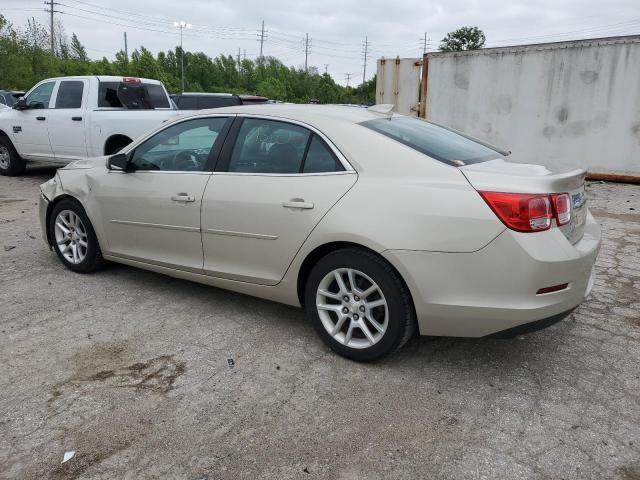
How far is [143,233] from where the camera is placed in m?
4.28

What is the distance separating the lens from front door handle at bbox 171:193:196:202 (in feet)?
12.8

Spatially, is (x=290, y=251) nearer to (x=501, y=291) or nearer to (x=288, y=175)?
(x=288, y=175)

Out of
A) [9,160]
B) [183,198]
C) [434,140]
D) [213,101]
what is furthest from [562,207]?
[213,101]

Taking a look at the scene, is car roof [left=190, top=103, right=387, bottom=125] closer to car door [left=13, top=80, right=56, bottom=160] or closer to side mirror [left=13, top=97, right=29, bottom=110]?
car door [left=13, top=80, right=56, bottom=160]

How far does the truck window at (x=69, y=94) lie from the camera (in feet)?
31.7

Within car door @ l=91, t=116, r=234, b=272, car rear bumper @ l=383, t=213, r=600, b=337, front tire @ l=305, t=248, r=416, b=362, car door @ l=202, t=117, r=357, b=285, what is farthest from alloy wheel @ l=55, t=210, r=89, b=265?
car rear bumper @ l=383, t=213, r=600, b=337

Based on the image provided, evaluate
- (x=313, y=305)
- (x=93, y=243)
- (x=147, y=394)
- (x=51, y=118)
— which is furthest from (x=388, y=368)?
(x=51, y=118)

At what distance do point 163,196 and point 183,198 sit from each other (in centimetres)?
23

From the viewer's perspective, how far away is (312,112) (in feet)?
12.0

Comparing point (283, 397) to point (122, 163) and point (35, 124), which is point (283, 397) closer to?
point (122, 163)

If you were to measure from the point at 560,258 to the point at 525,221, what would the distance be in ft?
0.91

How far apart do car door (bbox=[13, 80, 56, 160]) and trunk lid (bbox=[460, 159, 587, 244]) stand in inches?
361

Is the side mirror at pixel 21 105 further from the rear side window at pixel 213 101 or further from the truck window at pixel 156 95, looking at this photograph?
the rear side window at pixel 213 101

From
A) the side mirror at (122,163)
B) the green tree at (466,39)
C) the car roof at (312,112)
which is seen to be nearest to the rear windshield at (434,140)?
the car roof at (312,112)
